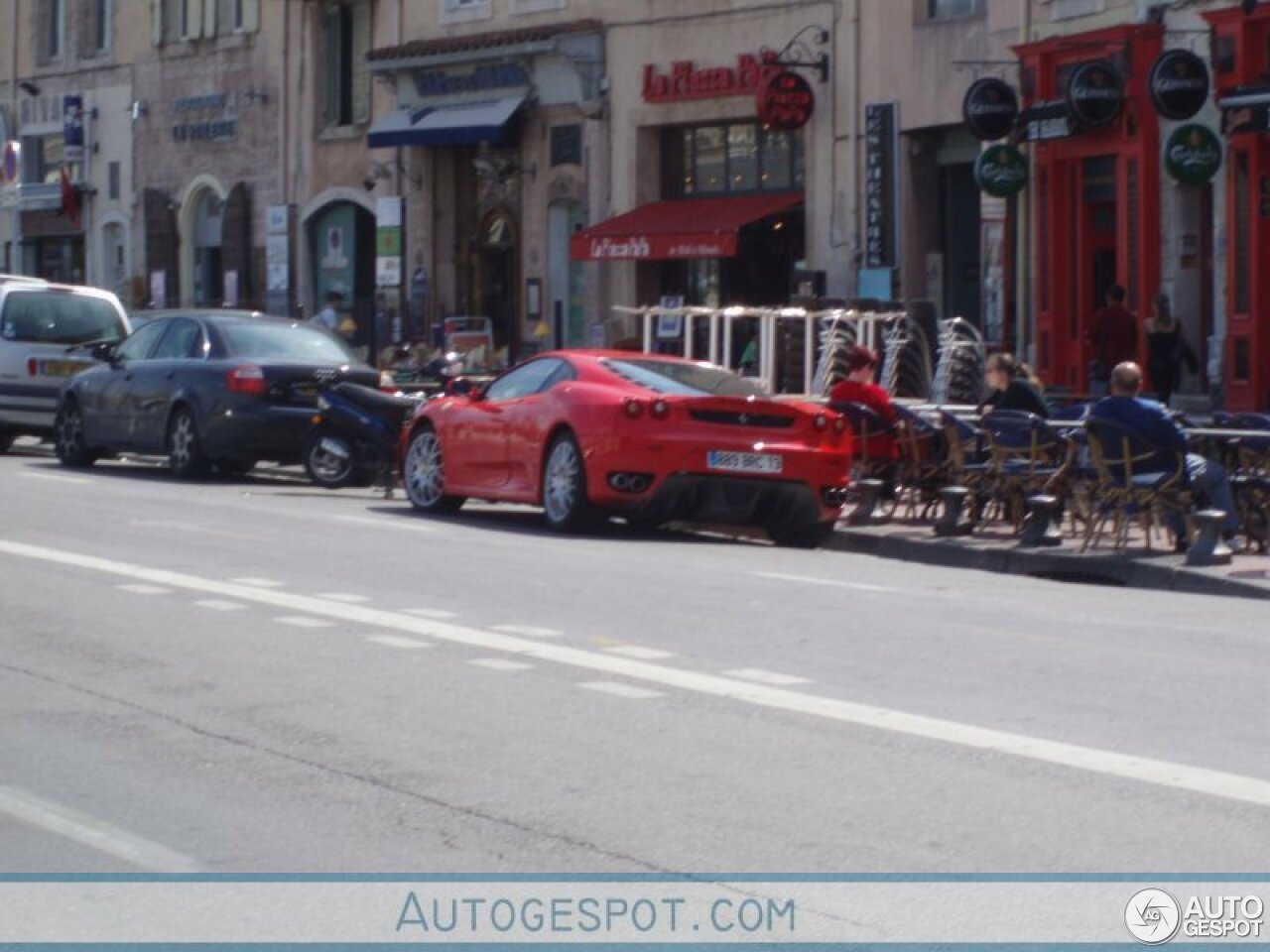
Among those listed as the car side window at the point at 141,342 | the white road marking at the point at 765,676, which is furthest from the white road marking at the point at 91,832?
the car side window at the point at 141,342

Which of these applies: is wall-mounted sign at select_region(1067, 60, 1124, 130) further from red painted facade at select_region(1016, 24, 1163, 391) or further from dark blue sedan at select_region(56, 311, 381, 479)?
dark blue sedan at select_region(56, 311, 381, 479)

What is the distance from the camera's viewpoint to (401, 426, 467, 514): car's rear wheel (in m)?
19.7

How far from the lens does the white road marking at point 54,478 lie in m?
22.9

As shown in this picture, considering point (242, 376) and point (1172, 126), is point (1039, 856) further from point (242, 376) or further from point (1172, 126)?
point (1172, 126)

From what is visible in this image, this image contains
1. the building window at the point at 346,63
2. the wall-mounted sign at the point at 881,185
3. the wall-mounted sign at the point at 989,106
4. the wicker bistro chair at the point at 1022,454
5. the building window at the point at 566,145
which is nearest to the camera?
the wicker bistro chair at the point at 1022,454

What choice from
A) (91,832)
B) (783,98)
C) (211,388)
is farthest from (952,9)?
(91,832)

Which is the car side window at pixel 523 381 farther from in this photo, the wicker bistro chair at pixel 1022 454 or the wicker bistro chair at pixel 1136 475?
the wicker bistro chair at pixel 1136 475

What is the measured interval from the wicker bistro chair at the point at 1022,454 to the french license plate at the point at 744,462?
1.56 meters

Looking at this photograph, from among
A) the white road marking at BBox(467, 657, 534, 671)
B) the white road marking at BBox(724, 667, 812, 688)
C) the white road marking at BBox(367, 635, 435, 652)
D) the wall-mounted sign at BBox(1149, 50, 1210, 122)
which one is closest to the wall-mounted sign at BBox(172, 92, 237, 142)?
the wall-mounted sign at BBox(1149, 50, 1210, 122)

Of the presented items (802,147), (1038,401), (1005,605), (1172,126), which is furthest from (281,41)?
(1005,605)

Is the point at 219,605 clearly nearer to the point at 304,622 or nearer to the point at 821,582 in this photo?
the point at 304,622

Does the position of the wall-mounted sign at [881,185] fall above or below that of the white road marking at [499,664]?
above

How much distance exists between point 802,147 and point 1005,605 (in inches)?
805

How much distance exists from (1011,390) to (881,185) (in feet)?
43.4
